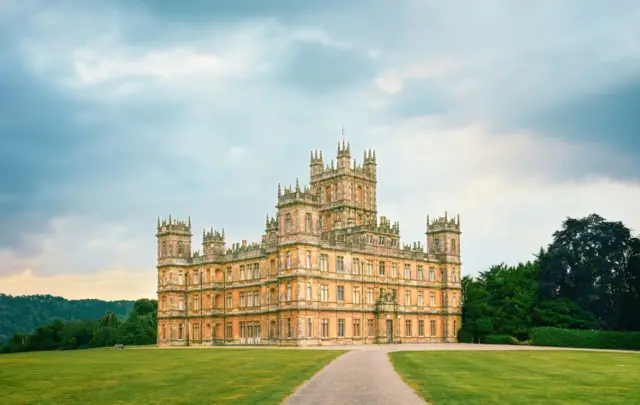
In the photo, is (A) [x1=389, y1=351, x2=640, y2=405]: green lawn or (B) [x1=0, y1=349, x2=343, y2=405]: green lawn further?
(B) [x1=0, y1=349, x2=343, y2=405]: green lawn

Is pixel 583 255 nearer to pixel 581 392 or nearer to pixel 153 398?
pixel 581 392

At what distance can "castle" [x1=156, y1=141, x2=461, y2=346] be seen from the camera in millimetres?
68062

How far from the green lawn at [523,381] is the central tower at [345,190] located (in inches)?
1686

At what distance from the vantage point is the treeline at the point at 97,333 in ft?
304

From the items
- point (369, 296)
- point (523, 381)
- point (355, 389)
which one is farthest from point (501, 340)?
point (355, 389)

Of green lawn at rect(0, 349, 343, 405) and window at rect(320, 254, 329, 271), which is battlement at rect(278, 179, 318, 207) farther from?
green lawn at rect(0, 349, 343, 405)

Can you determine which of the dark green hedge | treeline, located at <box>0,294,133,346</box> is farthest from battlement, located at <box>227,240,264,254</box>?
treeline, located at <box>0,294,133,346</box>

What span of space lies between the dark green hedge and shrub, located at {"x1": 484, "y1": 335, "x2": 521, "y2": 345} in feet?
11.9

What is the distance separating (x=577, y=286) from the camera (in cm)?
7100

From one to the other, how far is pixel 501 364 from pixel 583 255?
38641 mm

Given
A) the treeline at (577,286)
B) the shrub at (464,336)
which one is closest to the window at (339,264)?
the treeline at (577,286)

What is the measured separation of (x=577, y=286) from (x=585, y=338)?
8.21 m

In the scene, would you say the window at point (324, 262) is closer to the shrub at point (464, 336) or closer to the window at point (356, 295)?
the window at point (356, 295)

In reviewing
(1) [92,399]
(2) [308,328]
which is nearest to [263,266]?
(2) [308,328]
